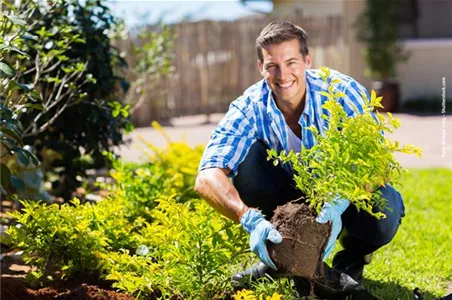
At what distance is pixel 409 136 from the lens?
10414 millimetres

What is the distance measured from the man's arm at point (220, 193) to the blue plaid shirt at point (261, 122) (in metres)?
0.08

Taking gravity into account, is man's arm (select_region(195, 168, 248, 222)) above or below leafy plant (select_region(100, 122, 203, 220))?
above

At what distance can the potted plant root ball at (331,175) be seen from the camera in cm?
298

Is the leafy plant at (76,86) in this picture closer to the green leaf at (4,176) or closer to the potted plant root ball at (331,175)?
the green leaf at (4,176)

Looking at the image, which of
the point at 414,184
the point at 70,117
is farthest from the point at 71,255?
the point at 414,184

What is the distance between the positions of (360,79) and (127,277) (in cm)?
1175

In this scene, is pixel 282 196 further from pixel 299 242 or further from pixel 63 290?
pixel 63 290

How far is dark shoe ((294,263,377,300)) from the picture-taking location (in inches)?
129

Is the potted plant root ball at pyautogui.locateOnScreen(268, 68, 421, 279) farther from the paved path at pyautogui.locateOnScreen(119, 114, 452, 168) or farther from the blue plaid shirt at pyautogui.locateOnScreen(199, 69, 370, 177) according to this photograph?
the paved path at pyautogui.locateOnScreen(119, 114, 452, 168)

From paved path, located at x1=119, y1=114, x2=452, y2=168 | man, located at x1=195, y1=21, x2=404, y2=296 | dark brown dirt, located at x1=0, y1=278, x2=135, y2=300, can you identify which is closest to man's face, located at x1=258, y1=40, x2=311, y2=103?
man, located at x1=195, y1=21, x2=404, y2=296

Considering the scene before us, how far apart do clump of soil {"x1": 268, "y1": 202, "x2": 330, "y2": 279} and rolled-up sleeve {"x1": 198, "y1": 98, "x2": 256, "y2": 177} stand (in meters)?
0.50

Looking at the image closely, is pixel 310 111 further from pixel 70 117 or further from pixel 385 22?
pixel 385 22

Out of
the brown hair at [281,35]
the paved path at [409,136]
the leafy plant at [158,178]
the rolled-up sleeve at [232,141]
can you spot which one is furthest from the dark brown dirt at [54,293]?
the paved path at [409,136]

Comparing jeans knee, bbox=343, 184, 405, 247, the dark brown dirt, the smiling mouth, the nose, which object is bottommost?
the dark brown dirt
